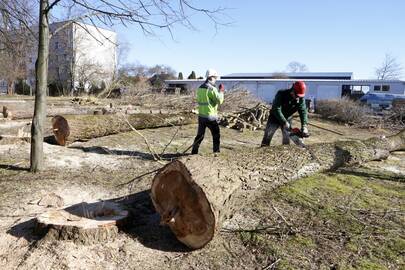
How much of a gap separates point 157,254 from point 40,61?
3.80 m

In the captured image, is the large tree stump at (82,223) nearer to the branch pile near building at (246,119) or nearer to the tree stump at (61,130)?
the tree stump at (61,130)

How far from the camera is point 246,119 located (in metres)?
14.7

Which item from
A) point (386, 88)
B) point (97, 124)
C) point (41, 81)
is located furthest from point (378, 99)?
point (41, 81)

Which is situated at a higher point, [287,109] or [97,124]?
[287,109]

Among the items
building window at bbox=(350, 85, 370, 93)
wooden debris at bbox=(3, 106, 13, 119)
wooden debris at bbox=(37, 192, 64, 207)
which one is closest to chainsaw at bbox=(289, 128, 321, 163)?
wooden debris at bbox=(37, 192, 64, 207)

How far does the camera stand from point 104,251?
3.89 meters

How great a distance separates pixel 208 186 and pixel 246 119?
1093 cm

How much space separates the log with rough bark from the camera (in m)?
8.97

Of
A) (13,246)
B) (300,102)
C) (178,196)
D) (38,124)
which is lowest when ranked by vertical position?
(13,246)

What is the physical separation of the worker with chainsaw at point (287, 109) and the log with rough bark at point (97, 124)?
9.02 feet

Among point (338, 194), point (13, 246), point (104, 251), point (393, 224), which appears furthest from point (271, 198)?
point (13, 246)

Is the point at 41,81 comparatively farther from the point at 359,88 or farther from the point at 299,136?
the point at 359,88

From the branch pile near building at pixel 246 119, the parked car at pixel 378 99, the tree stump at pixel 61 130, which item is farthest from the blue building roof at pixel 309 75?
the tree stump at pixel 61 130

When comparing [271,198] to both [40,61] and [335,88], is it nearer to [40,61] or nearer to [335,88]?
[40,61]
